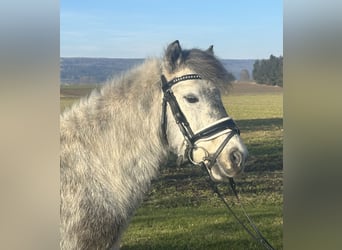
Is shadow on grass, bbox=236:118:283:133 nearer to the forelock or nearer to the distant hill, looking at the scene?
the forelock

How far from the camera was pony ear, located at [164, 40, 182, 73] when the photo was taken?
9.42 ft

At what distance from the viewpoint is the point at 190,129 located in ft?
9.41

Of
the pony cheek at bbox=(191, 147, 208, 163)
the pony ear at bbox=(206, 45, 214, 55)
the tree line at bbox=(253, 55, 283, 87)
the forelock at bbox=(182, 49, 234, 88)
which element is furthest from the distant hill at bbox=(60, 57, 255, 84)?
the tree line at bbox=(253, 55, 283, 87)

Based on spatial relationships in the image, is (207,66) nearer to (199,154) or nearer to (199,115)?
(199,115)

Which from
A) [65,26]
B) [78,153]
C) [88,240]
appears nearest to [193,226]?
[88,240]

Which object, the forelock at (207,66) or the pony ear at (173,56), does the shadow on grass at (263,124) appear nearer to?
the forelock at (207,66)

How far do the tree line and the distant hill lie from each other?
73 centimetres

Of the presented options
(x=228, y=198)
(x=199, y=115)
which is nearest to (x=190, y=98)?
(x=199, y=115)

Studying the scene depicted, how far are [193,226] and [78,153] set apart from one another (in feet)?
2.77

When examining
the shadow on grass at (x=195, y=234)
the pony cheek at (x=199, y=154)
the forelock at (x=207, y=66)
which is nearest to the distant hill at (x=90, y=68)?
the forelock at (x=207, y=66)

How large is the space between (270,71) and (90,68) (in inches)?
43.1

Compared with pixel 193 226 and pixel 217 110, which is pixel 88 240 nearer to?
pixel 193 226

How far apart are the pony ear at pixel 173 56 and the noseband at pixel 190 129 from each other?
7 centimetres

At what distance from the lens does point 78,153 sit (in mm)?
2918
